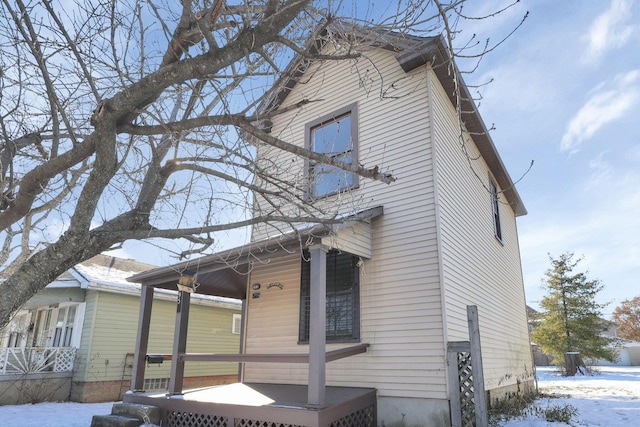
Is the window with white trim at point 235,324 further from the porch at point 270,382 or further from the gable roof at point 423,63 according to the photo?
the gable roof at point 423,63

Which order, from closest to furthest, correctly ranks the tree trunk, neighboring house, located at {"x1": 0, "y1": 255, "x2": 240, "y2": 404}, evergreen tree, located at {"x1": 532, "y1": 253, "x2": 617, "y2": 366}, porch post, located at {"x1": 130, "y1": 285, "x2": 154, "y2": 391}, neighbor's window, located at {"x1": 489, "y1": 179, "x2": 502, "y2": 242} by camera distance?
porch post, located at {"x1": 130, "y1": 285, "x2": 154, "y2": 391} → neighbor's window, located at {"x1": 489, "y1": 179, "x2": 502, "y2": 242} → neighboring house, located at {"x1": 0, "y1": 255, "x2": 240, "y2": 404} → the tree trunk → evergreen tree, located at {"x1": 532, "y1": 253, "x2": 617, "y2": 366}

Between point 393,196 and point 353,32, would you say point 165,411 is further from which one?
point 353,32

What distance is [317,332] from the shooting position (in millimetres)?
5637

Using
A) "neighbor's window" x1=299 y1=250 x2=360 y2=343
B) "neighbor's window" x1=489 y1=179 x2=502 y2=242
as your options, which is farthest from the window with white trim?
"neighbor's window" x1=489 y1=179 x2=502 y2=242

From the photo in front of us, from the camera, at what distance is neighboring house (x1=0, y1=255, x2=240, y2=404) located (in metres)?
11.4

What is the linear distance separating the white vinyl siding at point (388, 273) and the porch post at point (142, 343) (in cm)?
196

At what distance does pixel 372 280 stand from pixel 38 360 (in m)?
9.79

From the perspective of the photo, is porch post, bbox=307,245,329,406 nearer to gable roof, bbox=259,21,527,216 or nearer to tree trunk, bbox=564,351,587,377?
gable roof, bbox=259,21,527,216

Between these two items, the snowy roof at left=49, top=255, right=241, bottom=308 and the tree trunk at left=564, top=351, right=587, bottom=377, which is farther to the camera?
the tree trunk at left=564, top=351, right=587, bottom=377

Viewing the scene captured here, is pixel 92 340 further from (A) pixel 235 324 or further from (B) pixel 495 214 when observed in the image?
(B) pixel 495 214

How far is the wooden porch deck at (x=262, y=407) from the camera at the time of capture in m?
5.42

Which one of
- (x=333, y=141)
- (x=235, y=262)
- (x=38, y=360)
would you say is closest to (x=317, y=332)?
(x=235, y=262)

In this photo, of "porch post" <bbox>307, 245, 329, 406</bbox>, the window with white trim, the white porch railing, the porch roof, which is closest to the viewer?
"porch post" <bbox>307, 245, 329, 406</bbox>

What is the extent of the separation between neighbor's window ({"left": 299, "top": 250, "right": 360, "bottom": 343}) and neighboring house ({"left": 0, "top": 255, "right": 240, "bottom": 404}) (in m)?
7.35
